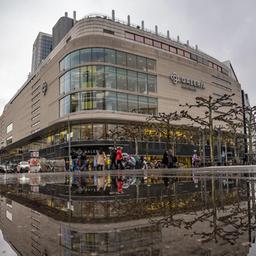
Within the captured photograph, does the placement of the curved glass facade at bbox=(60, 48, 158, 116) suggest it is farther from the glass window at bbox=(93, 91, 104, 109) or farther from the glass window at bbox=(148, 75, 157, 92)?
the glass window at bbox=(148, 75, 157, 92)

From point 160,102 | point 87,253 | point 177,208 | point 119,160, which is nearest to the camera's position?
point 87,253

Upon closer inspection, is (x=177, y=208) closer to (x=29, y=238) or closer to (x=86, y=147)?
(x=29, y=238)

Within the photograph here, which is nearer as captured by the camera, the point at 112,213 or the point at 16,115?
the point at 112,213

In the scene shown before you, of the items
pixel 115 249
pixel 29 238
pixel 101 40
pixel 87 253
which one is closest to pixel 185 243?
pixel 115 249

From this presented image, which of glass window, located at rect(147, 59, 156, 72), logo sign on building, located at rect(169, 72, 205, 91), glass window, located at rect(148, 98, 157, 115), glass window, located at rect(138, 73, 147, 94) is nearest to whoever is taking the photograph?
glass window, located at rect(138, 73, 147, 94)

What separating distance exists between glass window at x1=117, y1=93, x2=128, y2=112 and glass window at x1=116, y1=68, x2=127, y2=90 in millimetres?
1522

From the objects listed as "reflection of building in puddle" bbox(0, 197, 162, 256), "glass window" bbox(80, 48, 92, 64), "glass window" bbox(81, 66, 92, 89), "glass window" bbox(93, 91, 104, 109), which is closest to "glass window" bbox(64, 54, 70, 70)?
"glass window" bbox(80, 48, 92, 64)

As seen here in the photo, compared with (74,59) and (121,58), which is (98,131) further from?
(121,58)

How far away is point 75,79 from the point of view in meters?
61.8

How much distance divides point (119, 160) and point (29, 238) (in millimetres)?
24494

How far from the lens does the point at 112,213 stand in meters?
4.42

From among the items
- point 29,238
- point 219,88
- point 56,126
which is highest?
point 219,88

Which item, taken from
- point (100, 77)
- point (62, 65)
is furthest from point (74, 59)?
point (100, 77)

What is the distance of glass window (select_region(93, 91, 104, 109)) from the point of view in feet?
196
